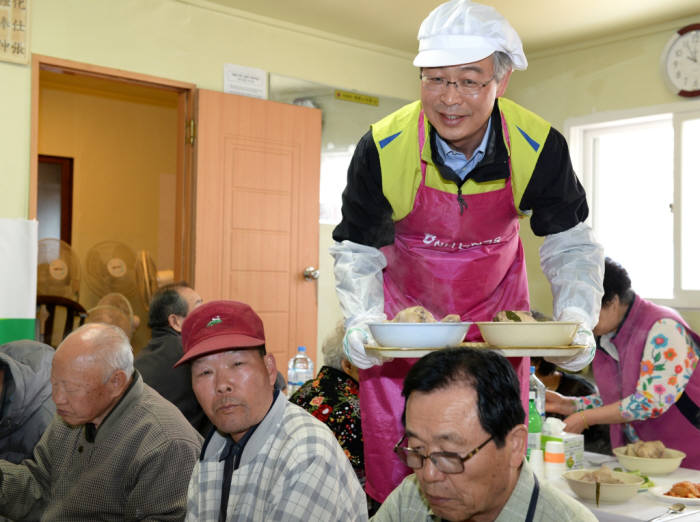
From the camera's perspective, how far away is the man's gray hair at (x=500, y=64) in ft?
5.13

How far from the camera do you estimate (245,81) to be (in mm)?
4730

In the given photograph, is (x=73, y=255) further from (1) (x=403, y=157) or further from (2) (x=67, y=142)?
(1) (x=403, y=157)

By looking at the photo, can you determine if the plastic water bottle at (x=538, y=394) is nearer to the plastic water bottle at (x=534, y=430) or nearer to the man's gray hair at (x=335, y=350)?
the plastic water bottle at (x=534, y=430)

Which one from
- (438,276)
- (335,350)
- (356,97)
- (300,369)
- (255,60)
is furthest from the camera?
(356,97)

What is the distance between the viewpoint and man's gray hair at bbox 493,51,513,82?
156 centimetres

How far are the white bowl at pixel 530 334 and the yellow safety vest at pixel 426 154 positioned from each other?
1.35ft

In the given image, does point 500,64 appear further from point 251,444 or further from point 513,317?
point 251,444

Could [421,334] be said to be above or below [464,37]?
below

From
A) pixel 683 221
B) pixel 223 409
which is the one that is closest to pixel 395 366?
pixel 223 409

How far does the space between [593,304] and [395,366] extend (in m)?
0.47

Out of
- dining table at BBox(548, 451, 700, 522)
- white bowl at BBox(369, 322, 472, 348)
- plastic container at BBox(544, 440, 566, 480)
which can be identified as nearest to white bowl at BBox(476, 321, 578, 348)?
white bowl at BBox(369, 322, 472, 348)

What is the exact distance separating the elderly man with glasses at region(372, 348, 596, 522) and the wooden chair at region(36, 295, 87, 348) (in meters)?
4.18

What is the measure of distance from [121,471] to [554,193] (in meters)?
1.28

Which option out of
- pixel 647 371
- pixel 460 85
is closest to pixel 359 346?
pixel 460 85
